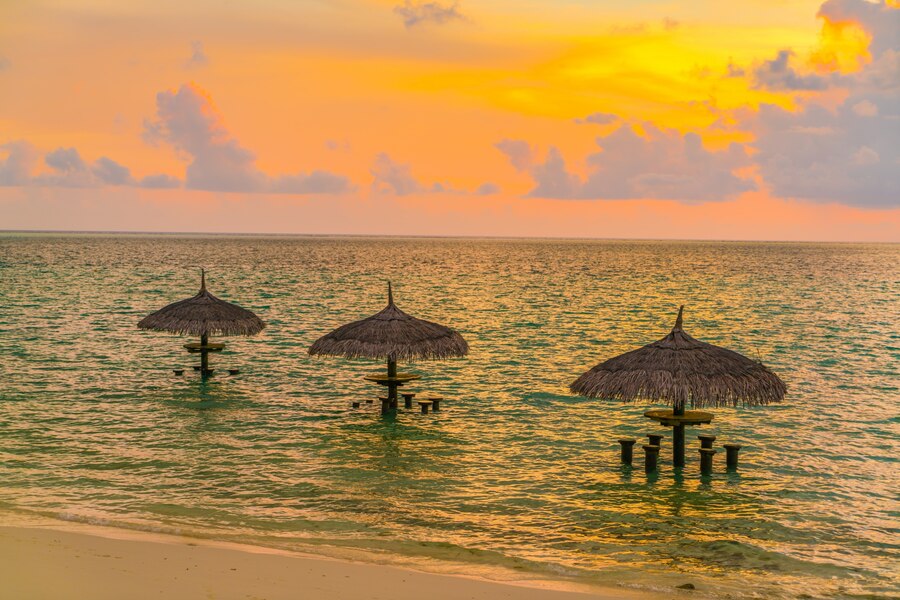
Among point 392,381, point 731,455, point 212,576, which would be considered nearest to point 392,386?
point 392,381

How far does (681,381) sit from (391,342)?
339 inches

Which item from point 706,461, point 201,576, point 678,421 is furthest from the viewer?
point 706,461

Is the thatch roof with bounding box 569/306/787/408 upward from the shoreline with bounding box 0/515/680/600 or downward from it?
upward

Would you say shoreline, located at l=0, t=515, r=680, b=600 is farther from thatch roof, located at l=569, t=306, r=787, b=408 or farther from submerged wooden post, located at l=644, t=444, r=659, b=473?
submerged wooden post, located at l=644, t=444, r=659, b=473

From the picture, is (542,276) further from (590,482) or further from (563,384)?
(590,482)

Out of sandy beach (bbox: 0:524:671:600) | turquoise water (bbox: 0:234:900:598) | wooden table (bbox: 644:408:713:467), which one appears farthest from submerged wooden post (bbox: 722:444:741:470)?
sandy beach (bbox: 0:524:671:600)

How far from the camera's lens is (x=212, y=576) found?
1217cm

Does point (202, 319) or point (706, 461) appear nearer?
point (706, 461)

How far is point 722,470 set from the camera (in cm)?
1934

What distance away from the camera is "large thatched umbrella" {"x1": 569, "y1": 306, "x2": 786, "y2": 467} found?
17938 millimetres

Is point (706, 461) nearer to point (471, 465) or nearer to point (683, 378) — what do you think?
point (683, 378)

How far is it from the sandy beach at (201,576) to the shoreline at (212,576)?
14 mm

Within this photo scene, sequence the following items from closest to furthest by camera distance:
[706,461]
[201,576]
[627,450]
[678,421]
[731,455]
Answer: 1. [201,576]
2. [678,421]
3. [706,461]
4. [731,455]
5. [627,450]

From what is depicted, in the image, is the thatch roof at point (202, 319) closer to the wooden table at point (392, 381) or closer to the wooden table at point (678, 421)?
the wooden table at point (392, 381)
